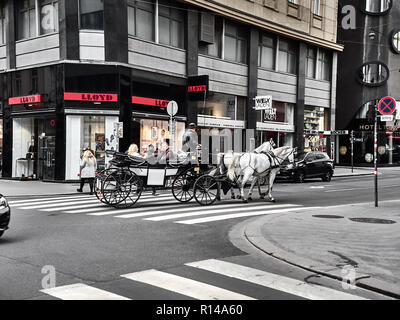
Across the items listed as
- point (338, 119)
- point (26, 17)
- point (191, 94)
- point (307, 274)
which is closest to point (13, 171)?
point (26, 17)

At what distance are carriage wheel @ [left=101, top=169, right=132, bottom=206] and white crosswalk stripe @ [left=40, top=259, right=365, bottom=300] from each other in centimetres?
648

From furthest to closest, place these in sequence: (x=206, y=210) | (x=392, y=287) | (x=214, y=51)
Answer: (x=214, y=51) → (x=206, y=210) → (x=392, y=287)

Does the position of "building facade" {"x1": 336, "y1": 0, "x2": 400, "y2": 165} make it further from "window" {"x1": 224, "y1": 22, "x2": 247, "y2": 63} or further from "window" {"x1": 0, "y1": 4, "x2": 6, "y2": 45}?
"window" {"x1": 0, "y1": 4, "x2": 6, "y2": 45}

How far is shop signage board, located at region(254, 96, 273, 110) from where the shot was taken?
27.6 m

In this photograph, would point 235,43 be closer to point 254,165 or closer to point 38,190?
point 38,190

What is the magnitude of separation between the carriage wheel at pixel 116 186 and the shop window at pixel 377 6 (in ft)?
128

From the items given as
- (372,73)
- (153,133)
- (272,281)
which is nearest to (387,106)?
(272,281)

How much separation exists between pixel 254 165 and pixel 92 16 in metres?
12.5

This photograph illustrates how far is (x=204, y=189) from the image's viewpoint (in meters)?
13.4

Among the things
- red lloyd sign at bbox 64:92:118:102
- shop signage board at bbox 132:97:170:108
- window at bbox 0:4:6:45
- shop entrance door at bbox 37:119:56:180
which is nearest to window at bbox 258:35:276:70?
shop signage board at bbox 132:97:170:108

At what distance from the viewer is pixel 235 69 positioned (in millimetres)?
29453

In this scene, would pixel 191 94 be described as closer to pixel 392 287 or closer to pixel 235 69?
pixel 235 69

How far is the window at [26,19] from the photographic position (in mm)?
23828

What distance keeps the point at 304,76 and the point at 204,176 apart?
24343 mm
